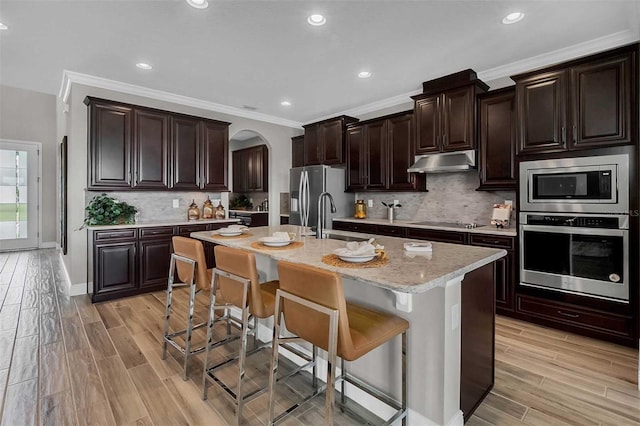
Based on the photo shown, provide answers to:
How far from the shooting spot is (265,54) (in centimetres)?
337

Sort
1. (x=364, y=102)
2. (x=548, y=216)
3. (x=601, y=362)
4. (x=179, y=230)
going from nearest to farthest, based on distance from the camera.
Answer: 1. (x=601, y=362)
2. (x=548, y=216)
3. (x=179, y=230)
4. (x=364, y=102)

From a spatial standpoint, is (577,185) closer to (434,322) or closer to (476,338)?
(476,338)

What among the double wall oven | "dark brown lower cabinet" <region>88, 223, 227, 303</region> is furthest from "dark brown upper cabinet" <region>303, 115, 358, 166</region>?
the double wall oven

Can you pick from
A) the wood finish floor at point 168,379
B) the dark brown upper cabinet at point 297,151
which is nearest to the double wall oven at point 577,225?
the wood finish floor at point 168,379

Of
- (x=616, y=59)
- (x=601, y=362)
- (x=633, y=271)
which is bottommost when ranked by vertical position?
(x=601, y=362)

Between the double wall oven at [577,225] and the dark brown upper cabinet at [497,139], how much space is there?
328 mm

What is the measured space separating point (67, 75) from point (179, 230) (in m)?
2.33

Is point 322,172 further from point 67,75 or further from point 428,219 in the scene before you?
point 67,75

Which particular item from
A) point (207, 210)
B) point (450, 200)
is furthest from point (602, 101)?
point (207, 210)

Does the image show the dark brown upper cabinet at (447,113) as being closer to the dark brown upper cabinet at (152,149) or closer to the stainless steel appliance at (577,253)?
the stainless steel appliance at (577,253)

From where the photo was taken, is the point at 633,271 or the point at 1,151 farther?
the point at 1,151

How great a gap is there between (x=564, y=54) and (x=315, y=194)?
11.6 ft

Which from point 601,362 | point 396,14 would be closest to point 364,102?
point 396,14

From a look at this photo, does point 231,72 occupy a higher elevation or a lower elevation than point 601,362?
higher
